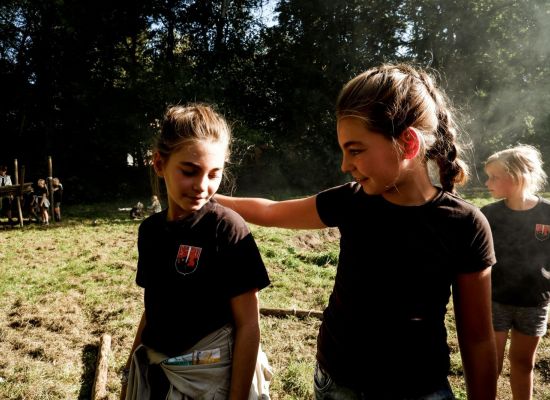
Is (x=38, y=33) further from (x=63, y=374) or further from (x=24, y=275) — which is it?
(x=63, y=374)

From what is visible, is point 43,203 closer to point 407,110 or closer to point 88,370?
point 88,370

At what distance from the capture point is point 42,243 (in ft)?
30.2

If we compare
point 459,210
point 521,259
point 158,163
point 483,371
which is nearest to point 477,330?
point 483,371

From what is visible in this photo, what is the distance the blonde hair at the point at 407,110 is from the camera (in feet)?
4.30

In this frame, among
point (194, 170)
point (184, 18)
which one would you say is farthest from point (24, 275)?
point (184, 18)

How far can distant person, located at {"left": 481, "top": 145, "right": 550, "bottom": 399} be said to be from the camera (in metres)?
2.66

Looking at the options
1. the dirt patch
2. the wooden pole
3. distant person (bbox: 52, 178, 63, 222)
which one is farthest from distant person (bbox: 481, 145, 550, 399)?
distant person (bbox: 52, 178, 63, 222)

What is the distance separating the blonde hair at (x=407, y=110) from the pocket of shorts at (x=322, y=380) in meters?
0.91

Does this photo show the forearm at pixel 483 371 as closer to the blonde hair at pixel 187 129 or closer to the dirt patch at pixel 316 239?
the blonde hair at pixel 187 129

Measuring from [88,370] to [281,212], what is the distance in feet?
10.0

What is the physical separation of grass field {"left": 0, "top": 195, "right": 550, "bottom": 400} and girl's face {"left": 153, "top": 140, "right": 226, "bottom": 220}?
92.4 inches

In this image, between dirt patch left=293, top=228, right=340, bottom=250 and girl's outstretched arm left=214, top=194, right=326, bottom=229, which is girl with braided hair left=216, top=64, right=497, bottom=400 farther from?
dirt patch left=293, top=228, right=340, bottom=250

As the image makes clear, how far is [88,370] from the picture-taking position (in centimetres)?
364

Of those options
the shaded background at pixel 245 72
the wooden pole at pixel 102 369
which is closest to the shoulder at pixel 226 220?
the wooden pole at pixel 102 369
